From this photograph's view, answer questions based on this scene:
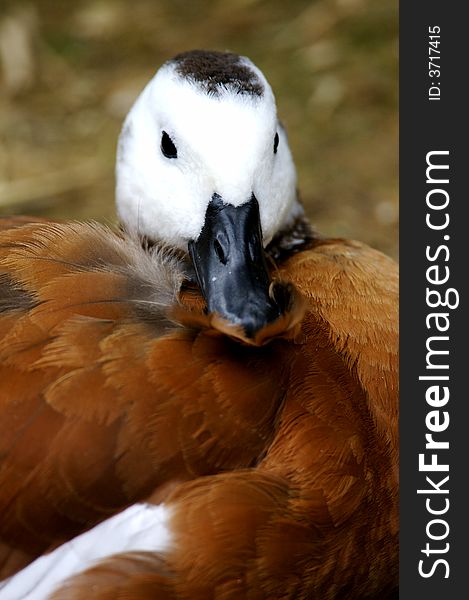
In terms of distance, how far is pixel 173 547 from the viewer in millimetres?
1656

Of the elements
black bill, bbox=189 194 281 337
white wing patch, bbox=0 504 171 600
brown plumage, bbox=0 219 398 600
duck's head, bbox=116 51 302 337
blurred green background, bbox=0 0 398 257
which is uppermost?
blurred green background, bbox=0 0 398 257

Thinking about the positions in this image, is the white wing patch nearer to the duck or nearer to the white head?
the duck

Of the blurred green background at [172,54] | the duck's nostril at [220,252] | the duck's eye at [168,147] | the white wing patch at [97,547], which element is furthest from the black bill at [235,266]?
the blurred green background at [172,54]

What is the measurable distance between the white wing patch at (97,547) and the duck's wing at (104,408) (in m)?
0.02

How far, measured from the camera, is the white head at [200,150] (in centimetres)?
207

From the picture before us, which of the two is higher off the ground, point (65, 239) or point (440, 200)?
point (440, 200)

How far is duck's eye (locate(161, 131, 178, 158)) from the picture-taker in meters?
2.21

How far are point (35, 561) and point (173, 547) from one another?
0.25m

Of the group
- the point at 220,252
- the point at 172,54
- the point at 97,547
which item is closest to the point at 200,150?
the point at 220,252

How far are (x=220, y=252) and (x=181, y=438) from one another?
0.47 m

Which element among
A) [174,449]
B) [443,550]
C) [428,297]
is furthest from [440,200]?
[174,449]

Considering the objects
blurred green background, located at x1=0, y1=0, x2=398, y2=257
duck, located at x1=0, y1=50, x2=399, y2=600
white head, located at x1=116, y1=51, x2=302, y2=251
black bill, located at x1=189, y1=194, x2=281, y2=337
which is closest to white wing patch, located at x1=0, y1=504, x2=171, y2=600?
duck, located at x1=0, y1=50, x2=399, y2=600

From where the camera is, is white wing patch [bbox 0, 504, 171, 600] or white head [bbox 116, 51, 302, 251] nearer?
white wing patch [bbox 0, 504, 171, 600]

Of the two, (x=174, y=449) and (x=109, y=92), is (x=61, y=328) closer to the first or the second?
(x=174, y=449)
